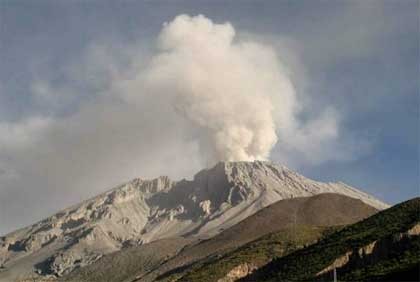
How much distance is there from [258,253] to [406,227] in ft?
149

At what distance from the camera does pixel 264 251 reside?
519 ft

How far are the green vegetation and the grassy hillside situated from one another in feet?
31.7

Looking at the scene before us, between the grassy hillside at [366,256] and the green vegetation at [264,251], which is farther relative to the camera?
the green vegetation at [264,251]

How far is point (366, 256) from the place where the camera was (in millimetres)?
116375

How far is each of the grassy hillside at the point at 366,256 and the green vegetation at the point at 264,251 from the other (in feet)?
31.7

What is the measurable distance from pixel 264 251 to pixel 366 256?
44471mm

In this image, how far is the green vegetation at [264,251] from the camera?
147 metres

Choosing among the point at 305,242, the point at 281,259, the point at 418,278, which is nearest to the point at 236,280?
the point at 281,259

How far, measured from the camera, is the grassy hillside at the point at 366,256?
99.4m

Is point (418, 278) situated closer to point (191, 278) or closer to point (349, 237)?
point (349, 237)

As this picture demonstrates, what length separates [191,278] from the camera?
148 meters

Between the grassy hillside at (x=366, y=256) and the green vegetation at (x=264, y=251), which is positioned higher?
the green vegetation at (x=264, y=251)

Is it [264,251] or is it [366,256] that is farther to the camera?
[264,251]

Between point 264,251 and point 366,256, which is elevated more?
point 264,251
